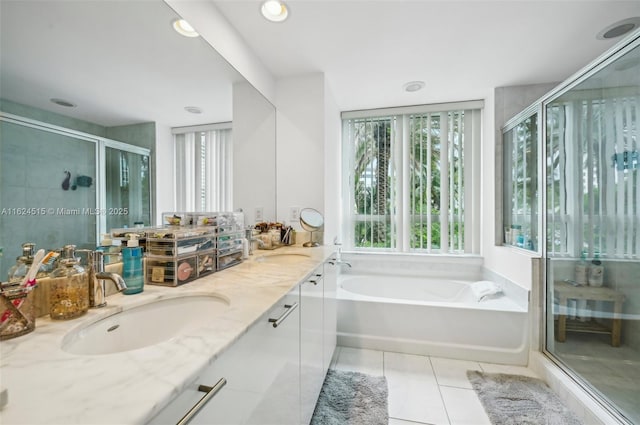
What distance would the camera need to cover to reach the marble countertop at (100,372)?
35 centimetres

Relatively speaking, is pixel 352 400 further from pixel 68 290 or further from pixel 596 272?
pixel 596 272

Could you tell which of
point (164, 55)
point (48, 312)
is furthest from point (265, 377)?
point (164, 55)

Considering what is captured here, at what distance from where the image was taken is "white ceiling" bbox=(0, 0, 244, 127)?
69 cm

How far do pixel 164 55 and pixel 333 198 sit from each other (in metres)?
1.68

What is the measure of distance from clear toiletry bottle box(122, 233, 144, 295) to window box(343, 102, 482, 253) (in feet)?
7.63

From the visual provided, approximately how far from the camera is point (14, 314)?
58 cm

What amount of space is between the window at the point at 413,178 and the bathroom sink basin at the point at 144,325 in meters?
2.25

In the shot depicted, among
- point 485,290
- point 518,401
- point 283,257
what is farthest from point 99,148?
point 485,290

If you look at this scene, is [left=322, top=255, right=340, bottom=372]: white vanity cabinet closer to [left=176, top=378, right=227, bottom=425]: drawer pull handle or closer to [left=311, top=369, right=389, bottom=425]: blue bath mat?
[left=311, top=369, right=389, bottom=425]: blue bath mat

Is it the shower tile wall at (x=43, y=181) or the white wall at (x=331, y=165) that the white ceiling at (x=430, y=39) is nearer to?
the white wall at (x=331, y=165)

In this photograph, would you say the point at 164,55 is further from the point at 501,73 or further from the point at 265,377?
the point at 501,73

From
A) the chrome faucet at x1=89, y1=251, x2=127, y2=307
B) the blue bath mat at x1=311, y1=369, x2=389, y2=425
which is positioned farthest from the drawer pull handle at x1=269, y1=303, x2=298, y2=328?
the blue bath mat at x1=311, y1=369, x2=389, y2=425

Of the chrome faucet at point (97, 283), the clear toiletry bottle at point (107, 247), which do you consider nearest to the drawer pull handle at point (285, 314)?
the chrome faucet at point (97, 283)

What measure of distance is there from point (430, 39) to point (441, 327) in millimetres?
2035
